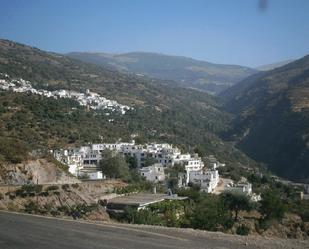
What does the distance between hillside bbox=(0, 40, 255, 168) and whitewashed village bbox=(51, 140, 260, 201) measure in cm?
242

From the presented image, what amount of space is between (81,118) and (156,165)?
48.0 feet

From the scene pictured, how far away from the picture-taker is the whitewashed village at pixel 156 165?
37.2m

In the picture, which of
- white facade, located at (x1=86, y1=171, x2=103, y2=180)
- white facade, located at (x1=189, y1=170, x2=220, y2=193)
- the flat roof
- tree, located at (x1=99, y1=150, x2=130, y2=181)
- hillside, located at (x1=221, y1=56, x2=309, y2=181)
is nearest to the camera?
the flat roof

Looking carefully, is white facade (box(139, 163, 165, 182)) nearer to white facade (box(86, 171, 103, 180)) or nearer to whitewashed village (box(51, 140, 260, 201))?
whitewashed village (box(51, 140, 260, 201))

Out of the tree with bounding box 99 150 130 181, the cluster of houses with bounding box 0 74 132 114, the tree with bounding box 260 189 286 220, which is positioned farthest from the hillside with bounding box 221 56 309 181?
the tree with bounding box 260 189 286 220

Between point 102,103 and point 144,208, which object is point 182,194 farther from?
point 102,103

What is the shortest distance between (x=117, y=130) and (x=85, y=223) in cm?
4320

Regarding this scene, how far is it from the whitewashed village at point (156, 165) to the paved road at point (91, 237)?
21846mm

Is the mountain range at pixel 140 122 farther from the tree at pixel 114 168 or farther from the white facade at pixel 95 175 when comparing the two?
the tree at pixel 114 168

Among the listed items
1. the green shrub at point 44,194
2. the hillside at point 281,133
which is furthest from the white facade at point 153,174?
the hillside at point 281,133

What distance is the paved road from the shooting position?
10.4 meters

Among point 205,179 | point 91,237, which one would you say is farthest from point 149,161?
point 91,237

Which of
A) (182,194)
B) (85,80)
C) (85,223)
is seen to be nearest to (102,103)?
(85,80)

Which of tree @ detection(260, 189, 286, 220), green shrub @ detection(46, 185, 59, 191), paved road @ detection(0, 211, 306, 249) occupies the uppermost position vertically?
paved road @ detection(0, 211, 306, 249)
